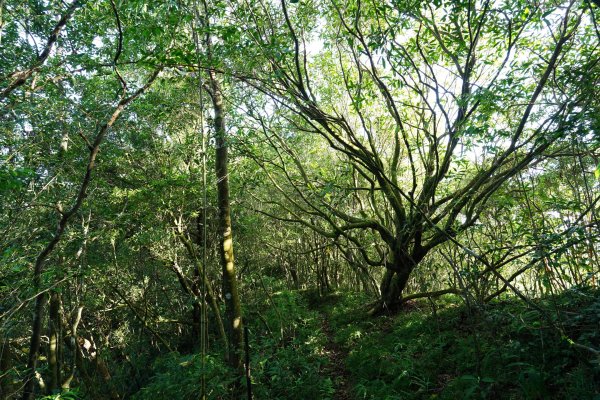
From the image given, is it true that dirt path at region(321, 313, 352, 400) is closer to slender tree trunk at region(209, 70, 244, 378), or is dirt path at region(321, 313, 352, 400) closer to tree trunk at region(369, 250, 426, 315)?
tree trunk at region(369, 250, 426, 315)

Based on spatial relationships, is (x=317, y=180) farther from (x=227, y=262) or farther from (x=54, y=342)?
(x=54, y=342)

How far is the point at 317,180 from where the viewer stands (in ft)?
25.3

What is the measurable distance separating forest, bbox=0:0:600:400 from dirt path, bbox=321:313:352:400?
0.06 metres

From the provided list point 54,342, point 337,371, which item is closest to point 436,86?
point 337,371

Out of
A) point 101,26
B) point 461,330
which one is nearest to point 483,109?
point 461,330

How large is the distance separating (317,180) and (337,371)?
3948 millimetres

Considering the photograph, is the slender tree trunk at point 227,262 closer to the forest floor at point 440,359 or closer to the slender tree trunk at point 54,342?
the forest floor at point 440,359

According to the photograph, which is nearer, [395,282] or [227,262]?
[227,262]

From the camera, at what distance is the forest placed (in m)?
4.27

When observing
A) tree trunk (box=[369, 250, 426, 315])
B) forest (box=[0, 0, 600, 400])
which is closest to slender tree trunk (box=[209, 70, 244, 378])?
forest (box=[0, 0, 600, 400])

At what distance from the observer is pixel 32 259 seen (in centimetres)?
602

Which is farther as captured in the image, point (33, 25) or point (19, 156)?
point (19, 156)

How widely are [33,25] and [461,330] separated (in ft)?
28.0

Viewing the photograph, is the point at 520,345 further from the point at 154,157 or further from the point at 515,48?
the point at 154,157
